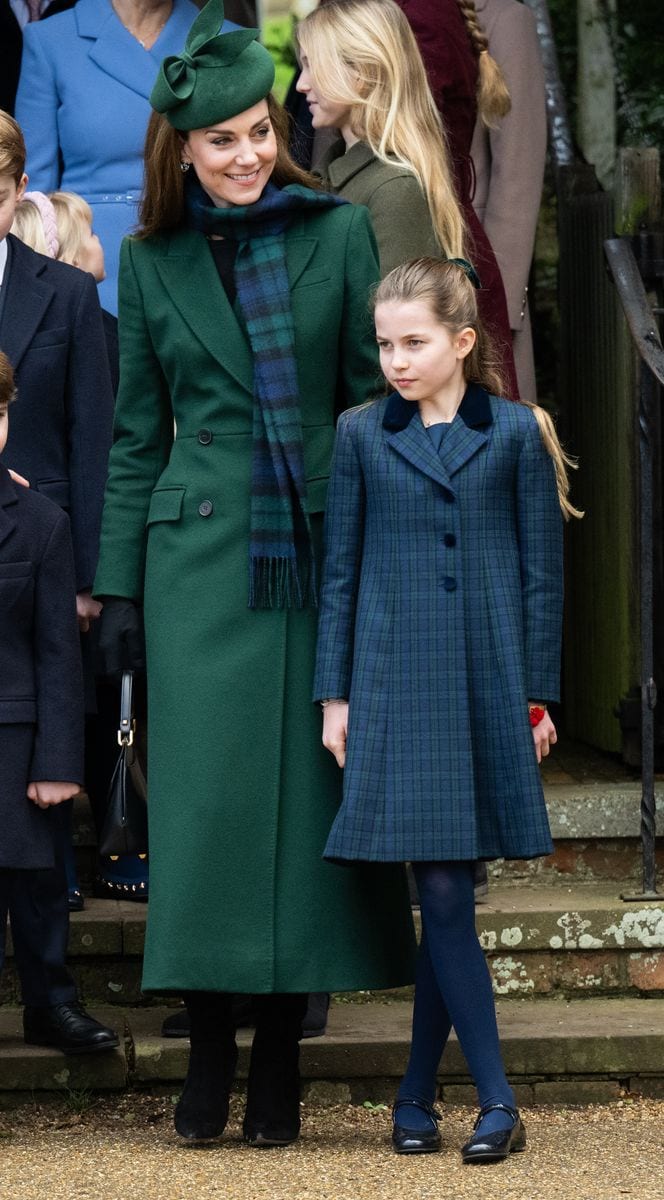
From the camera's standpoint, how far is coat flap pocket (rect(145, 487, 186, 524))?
3721mm

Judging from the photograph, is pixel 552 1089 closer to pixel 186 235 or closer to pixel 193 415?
pixel 193 415

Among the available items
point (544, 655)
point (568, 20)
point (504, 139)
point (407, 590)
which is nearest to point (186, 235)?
point (407, 590)

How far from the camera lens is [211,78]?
11.9ft

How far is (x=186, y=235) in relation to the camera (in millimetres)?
3805

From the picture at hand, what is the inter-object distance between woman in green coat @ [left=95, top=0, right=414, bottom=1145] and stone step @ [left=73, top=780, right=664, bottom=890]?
1.29 meters

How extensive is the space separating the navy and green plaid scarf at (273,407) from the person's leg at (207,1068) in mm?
735

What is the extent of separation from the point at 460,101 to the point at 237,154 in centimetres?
128

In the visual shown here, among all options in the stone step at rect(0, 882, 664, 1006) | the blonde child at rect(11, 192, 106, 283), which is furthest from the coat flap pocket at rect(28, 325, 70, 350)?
the stone step at rect(0, 882, 664, 1006)

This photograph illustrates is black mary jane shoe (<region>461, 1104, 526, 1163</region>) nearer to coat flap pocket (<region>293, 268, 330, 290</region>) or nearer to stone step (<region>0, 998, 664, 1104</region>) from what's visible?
stone step (<region>0, 998, 664, 1104</region>)

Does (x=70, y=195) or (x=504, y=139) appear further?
(x=504, y=139)

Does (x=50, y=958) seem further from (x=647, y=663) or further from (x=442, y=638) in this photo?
(x=647, y=663)

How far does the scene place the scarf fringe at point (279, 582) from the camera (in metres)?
3.69

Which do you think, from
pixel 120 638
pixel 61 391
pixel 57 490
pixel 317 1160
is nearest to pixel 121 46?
pixel 61 391

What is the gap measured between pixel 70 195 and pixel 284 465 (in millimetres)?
1405
